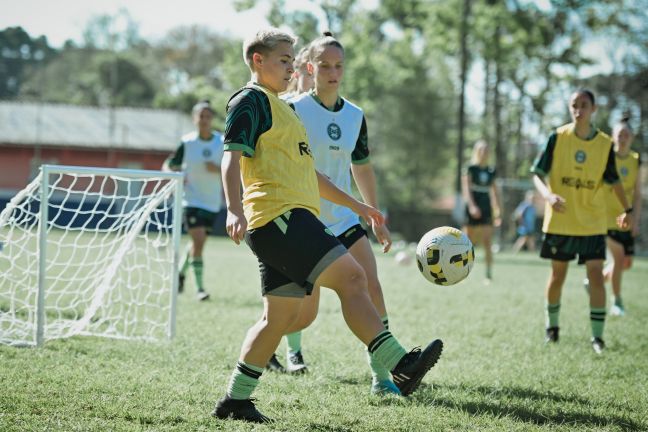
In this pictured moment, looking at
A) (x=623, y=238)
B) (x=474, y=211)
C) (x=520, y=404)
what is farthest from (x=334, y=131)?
(x=474, y=211)

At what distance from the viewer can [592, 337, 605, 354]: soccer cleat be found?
6867 millimetres

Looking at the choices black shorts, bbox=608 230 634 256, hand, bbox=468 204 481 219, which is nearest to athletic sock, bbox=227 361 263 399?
black shorts, bbox=608 230 634 256

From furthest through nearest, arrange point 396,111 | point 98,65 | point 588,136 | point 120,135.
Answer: point 98,65 → point 396,111 → point 120,135 → point 588,136

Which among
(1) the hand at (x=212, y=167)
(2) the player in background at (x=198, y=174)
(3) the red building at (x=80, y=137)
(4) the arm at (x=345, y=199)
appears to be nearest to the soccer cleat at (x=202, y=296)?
(2) the player in background at (x=198, y=174)

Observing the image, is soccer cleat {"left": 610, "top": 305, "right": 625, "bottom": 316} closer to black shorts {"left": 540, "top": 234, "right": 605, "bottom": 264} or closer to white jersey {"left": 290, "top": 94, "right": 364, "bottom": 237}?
black shorts {"left": 540, "top": 234, "right": 605, "bottom": 264}

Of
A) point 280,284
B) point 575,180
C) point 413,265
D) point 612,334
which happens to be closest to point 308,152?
point 280,284

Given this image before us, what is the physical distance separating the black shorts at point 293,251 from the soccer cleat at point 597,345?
3927 mm

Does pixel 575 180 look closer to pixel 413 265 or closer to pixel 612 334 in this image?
pixel 612 334

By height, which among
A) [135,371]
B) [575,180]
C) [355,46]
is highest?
[355,46]

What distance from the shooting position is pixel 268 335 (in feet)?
13.1

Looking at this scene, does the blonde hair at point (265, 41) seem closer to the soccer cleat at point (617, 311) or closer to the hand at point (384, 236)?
the hand at point (384, 236)

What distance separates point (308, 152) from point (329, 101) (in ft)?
3.60

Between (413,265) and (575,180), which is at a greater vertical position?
(575,180)

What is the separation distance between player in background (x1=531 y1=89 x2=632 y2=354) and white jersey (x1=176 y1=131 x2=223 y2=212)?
465 centimetres
